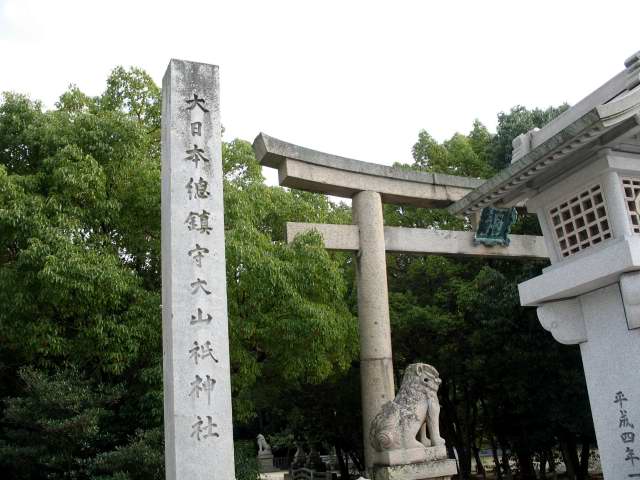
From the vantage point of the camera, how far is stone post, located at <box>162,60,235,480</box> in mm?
5320

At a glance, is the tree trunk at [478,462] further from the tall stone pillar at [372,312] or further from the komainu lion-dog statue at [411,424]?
the komainu lion-dog statue at [411,424]

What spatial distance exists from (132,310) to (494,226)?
6.39 m

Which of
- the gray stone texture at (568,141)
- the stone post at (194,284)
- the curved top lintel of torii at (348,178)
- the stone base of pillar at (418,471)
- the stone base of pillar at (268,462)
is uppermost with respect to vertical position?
the curved top lintel of torii at (348,178)

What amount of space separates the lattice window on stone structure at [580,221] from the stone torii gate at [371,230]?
115 inches

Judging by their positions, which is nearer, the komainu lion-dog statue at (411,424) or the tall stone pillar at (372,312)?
the komainu lion-dog statue at (411,424)

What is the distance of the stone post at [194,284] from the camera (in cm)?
532

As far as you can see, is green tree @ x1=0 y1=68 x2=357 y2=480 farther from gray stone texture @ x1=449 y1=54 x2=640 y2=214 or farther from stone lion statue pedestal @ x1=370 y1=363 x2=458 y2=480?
gray stone texture @ x1=449 y1=54 x2=640 y2=214

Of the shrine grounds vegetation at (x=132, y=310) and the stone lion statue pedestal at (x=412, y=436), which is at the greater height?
the shrine grounds vegetation at (x=132, y=310)

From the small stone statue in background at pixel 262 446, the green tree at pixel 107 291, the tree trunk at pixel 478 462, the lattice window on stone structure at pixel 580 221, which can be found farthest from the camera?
the small stone statue in background at pixel 262 446

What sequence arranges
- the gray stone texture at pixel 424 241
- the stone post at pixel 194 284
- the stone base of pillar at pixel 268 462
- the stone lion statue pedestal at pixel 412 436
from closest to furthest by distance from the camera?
1. the stone post at pixel 194 284
2. the stone lion statue pedestal at pixel 412 436
3. the gray stone texture at pixel 424 241
4. the stone base of pillar at pixel 268 462

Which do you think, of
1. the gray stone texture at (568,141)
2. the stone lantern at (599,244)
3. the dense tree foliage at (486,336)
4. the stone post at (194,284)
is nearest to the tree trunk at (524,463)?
the dense tree foliage at (486,336)

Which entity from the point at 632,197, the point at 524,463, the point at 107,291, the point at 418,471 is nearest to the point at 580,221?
the point at 632,197

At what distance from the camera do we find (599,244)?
24.5ft

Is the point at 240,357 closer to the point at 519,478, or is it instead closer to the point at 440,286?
the point at 440,286
